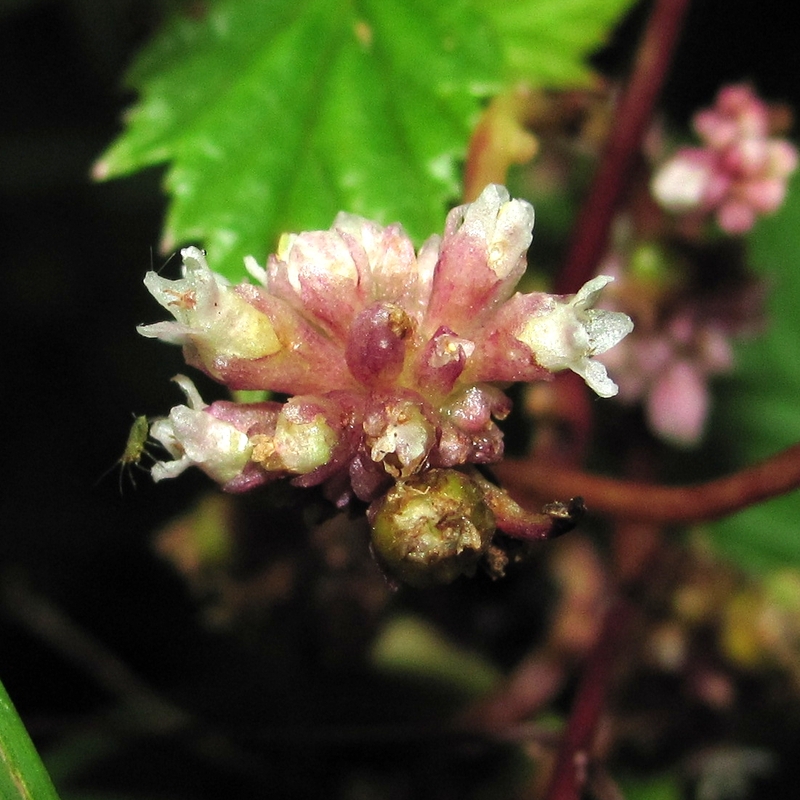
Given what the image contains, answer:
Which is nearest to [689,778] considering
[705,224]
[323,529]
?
[323,529]

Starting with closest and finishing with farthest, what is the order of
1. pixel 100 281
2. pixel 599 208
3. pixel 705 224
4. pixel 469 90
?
pixel 469 90 < pixel 599 208 < pixel 705 224 < pixel 100 281

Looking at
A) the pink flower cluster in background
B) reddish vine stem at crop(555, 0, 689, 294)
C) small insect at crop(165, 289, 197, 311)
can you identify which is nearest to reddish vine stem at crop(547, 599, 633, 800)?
reddish vine stem at crop(555, 0, 689, 294)

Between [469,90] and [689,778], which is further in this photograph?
[689,778]

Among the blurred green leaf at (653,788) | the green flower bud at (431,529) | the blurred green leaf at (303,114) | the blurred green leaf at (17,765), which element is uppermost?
the blurred green leaf at (303,114)

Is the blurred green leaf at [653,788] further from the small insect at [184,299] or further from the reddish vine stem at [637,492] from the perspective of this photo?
the small insect at [184,299]

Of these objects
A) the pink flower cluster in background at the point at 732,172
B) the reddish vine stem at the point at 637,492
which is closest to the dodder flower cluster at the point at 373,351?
the reddish vine stem at the point at 637,492

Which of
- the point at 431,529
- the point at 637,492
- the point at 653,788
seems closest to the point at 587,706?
the point at 637,492

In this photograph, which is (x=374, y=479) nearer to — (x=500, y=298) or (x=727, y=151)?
(x=500, y=298)

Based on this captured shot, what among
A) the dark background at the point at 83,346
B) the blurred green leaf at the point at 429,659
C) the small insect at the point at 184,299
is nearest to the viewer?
the small insect at the point at 184,299
